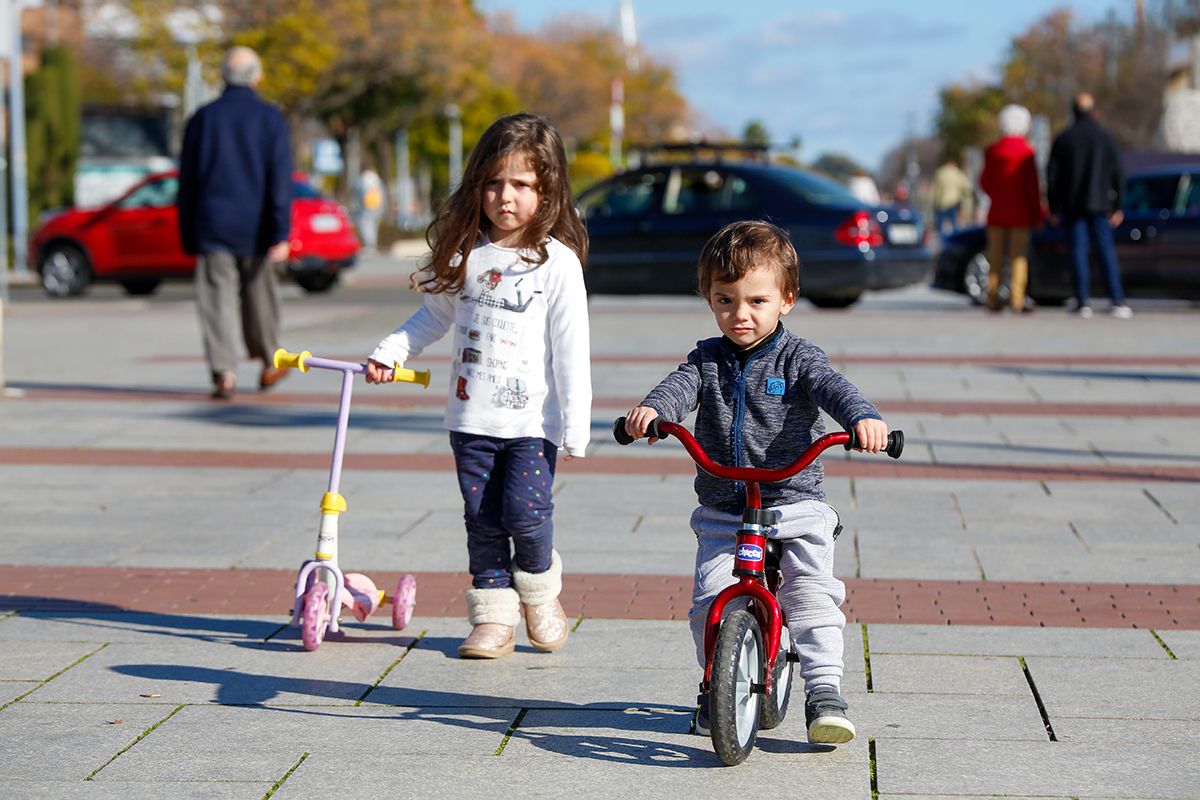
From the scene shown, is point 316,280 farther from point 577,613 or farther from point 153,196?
point 577,613

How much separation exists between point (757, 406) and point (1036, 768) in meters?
0.97

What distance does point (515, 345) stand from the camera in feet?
16.4

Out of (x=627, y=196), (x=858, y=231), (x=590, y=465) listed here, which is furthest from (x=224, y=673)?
(x=627, y=196)

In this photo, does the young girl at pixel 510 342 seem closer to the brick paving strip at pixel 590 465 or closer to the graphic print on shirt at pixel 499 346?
the graphic print on shirt at pixel 499 346

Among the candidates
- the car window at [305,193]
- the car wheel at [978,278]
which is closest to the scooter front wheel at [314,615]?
the car wheel at [978,278]

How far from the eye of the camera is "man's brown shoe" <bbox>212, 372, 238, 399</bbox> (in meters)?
11.0

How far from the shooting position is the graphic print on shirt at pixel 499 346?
501 centimetres

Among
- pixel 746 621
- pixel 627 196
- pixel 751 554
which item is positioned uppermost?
pixel 627 196

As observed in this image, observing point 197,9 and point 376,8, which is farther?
point 376,8

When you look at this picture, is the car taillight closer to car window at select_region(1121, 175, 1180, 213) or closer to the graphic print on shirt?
car window at select_region(1121, 175, 1180, 213)

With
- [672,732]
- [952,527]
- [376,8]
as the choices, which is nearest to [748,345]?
[672,732]

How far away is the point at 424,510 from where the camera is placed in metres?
7.44

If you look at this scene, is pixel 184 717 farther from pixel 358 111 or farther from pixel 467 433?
pixel 358 111

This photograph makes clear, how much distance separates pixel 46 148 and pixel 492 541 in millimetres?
44133
